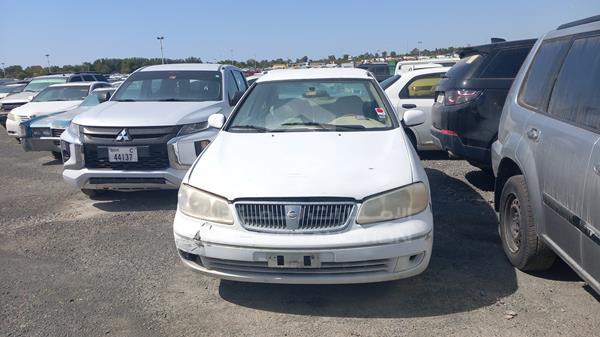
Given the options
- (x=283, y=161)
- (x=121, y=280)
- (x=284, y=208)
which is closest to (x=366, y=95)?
(x=283, y=161)

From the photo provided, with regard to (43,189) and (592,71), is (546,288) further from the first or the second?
(43,189)

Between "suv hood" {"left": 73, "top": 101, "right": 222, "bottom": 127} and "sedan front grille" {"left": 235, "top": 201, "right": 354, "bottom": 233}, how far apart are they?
113 inches

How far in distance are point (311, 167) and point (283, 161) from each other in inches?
9.5

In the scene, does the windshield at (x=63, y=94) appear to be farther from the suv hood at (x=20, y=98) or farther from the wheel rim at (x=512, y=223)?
the wheel rim at (x=512, y=223)

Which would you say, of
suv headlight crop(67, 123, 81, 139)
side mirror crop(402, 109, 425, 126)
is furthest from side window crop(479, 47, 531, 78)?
suv headlight crop(67, 123, 81, 139)

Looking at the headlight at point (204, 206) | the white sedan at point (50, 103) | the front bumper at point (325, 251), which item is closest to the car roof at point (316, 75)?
the headlight at point (204, 206)

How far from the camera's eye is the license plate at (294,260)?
305cm

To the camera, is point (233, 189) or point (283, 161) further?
point (283, 161)

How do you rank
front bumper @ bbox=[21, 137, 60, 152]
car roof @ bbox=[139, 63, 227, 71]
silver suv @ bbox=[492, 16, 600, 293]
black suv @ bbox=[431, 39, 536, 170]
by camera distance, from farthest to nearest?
front bumper @ bbox=[21, 137, 60, 152] < car roof @ bbox=[139, 63, 227, 71] < black suv @ bbox=[431, 39, 536, 170] < silver suv @ bbox=[492, 16, 600, 293]

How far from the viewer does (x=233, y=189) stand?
3.25 meters

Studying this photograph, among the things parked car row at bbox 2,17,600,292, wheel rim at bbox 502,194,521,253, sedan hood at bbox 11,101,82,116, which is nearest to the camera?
parked car row at bbox 2,17,600,292

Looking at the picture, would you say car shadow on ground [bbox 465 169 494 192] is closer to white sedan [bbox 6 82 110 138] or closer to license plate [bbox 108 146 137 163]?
license plate [bbox 108 146 137 163]

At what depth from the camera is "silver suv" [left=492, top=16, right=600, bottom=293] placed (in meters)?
2.73

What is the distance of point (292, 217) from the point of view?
309 cm
